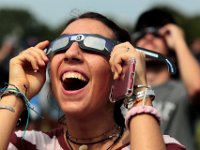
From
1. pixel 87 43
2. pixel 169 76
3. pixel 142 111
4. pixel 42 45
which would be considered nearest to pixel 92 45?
pixel 87 43

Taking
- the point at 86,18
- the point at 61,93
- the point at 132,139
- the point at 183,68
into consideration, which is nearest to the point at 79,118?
the point at 61,93

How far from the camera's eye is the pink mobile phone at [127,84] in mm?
2961

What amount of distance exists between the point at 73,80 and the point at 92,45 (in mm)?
195

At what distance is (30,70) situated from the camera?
3383 mm

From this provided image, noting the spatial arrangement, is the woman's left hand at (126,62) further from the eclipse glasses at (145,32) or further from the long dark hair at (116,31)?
the eclipse glasses at (145,32)

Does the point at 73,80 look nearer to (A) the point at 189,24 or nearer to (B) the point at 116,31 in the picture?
(B) the point at 116,31

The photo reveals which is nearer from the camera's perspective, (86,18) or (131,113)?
(131,113)

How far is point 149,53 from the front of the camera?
323cm

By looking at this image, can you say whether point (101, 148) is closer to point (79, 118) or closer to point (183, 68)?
point (79, 118)

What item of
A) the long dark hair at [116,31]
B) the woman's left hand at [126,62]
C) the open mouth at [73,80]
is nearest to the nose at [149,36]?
the long dark hair at [116,31]

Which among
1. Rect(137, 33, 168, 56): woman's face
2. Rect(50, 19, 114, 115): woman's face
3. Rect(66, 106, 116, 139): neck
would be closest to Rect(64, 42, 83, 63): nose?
Rect(50, 19, 114, 115): woman's face

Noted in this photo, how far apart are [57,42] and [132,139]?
674 mm

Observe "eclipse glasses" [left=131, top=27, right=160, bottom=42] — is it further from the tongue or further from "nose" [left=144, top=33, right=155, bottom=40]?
the tongue

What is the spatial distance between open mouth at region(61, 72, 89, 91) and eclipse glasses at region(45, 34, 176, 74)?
144 mm
